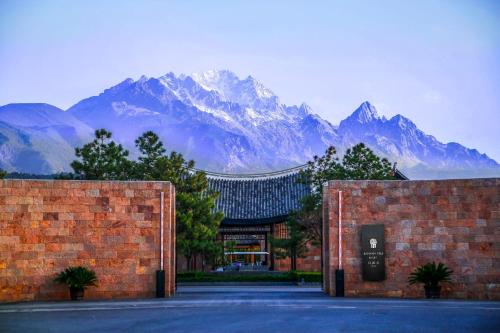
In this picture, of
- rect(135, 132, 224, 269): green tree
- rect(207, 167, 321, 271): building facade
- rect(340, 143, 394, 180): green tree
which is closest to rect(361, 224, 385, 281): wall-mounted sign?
rect(340, 143, 394, 180): green tree

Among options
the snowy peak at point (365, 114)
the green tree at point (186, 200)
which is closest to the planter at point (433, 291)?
the green tree at point (186, 200)

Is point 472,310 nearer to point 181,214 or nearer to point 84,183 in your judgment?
point 84,183

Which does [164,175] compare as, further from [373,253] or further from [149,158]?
[373,253]

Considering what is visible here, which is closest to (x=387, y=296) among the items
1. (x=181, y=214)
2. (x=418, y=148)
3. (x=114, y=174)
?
(x=181, y=214)

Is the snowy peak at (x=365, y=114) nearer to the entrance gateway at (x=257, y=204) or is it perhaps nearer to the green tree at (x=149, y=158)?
the entrance gateway at (x=257, y=204)

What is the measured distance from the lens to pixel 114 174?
131 ft

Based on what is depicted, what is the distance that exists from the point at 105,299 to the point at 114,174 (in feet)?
52.6

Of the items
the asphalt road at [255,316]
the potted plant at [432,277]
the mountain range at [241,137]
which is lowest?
the asphalt road at [255,316]

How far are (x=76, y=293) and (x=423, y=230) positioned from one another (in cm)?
1203

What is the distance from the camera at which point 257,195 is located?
5494 centimetres

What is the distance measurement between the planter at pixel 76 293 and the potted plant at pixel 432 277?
11.3 meters

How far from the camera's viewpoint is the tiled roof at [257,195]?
170ft

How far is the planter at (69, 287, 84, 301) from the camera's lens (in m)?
24.5

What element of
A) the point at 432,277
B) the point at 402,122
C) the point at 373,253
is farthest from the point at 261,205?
the point at 402,122
